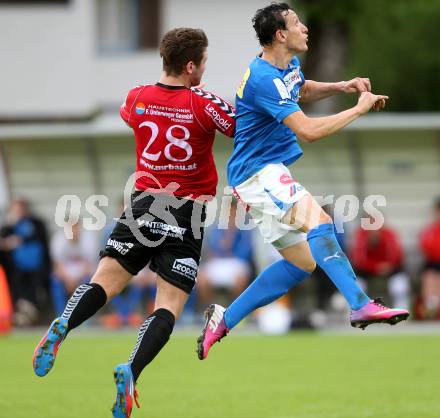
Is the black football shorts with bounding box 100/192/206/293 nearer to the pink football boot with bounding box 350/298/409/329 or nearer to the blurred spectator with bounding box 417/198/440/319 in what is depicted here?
the pink football boot with bounding box 350/298/409/329

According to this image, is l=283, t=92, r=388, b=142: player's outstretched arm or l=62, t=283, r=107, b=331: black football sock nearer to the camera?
l=283, t=92, r=388, b=142: player's outstretched arm

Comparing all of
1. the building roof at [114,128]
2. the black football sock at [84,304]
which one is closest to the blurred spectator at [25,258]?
the building roof at [114,128]

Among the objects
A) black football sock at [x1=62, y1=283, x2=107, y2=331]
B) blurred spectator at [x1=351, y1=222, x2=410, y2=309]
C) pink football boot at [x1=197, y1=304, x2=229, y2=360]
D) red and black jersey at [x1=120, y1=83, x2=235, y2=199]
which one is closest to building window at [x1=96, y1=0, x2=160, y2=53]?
blurred spectator at [x1=351, y1=222, x2=410, y2=309]

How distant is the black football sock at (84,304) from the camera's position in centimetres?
714

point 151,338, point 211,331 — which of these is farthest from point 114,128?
point 151,338

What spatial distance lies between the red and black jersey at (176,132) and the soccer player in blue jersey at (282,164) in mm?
219

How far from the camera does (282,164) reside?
24.2 ft

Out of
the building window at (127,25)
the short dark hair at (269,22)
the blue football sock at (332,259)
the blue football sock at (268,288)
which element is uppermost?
the short dark hair at (269,22)

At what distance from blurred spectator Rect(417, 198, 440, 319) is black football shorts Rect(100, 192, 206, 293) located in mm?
9458

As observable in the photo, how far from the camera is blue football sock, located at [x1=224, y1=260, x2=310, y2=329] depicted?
7656 millimetres

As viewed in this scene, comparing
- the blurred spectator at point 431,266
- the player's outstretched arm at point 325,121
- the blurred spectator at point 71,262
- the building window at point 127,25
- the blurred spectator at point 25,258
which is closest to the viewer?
the player's outstretched arm at point 325,121

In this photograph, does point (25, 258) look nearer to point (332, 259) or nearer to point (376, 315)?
point (332, 259)

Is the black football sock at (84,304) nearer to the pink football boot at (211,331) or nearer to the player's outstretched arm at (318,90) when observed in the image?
the pink football boot at (211,331)

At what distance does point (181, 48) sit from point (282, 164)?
1.03 metres
